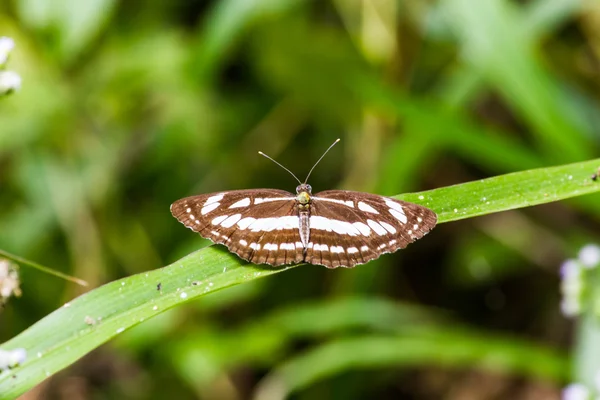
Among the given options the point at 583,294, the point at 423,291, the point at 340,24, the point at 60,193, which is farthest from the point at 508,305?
the point at 60,193

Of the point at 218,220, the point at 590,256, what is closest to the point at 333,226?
the point at 218,220

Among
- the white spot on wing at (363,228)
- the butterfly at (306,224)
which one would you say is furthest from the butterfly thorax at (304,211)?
the white spot on wing at (363,228)

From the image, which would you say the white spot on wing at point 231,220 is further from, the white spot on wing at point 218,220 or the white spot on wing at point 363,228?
the white spot on wing at point 363,228

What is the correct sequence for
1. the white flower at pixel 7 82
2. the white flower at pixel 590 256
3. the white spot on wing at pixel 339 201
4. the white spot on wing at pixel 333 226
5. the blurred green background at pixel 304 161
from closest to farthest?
the white flower at pixel 7 82, the white spot on wing at pixel 333 226, the white spot on wing at pixel 339 201, the white flower at pixel 590 256, the blurred green background at pixel 304 161

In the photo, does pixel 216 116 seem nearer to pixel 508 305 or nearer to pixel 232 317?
pixel 232 317

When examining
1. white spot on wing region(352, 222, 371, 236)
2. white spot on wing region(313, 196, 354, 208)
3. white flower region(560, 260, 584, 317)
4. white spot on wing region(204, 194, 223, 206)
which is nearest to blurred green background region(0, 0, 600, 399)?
white flower region(560, 260, 584, 317)
